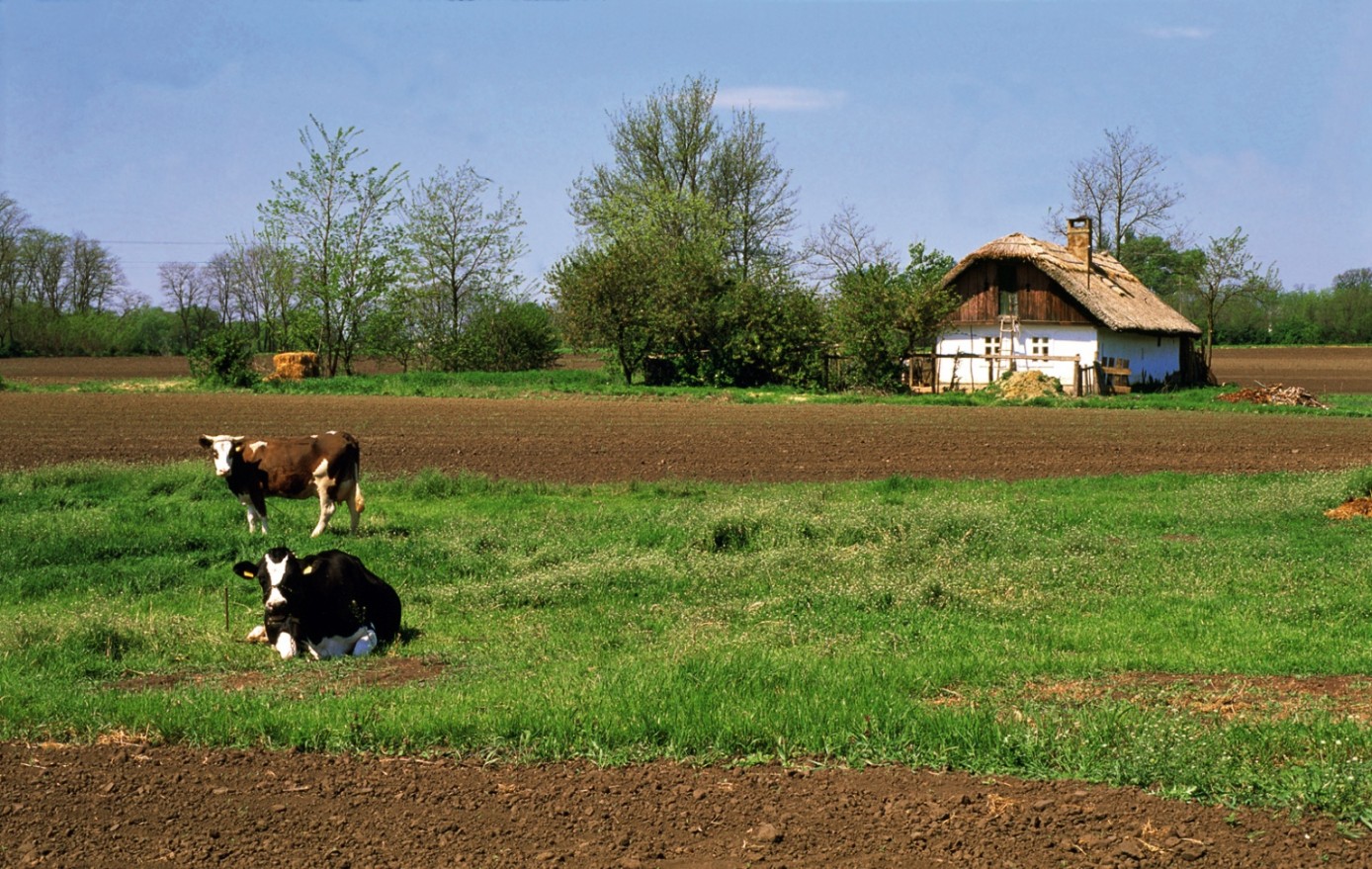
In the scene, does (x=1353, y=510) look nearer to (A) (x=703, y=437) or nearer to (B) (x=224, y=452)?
(B) (x=224, y=452)

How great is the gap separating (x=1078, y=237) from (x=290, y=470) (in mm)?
56412

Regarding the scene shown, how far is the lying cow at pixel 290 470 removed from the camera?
16477 millimetres

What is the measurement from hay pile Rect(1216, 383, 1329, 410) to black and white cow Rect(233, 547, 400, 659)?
43542mm

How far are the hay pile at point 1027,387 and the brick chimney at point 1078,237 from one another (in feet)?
44.9

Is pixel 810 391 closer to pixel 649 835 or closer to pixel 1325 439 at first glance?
pixel 1325 439

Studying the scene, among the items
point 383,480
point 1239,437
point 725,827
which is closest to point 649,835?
point 725,827

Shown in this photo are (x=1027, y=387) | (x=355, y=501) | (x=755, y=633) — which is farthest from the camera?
(x=1027, y=387)

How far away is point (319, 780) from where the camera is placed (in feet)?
22.1

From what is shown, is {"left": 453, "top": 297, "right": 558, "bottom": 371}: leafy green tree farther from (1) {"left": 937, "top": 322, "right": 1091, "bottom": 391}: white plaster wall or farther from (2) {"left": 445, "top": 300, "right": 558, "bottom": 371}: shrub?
(1) {"left": 937, "top": 322, "right": 1091, "bottom": 391}: white plaster wall

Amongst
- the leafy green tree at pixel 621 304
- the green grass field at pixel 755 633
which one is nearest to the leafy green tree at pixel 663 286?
the leafy green tree at pixel 621 304

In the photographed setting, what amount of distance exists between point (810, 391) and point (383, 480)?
33.3 m

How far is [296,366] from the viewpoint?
59.2m

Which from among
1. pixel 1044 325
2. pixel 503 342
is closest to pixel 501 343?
pixel 503 342

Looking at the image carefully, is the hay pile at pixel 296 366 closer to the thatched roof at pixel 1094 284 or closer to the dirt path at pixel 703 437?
the dirt path at pixel 703 437
